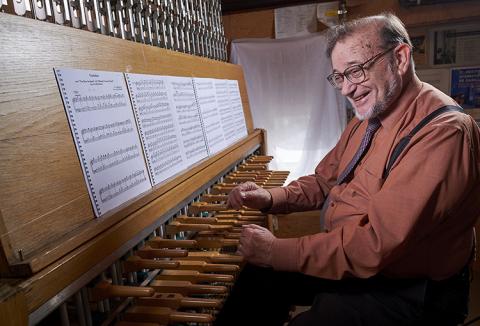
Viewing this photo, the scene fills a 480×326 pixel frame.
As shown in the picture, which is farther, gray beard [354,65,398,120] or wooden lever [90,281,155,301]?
gray beard [354,65,398,120]

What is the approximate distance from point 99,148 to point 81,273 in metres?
0.30

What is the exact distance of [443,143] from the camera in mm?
1103

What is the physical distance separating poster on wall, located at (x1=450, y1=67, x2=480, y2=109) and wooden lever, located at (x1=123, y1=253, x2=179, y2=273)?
114 inches

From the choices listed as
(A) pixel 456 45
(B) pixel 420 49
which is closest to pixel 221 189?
(B) pixel 420 49

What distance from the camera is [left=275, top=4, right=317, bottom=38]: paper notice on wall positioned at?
3141 millimetres

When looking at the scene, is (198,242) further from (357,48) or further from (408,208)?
(357,48)

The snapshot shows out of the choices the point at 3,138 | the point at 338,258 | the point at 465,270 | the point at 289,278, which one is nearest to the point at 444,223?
the point at 465,270

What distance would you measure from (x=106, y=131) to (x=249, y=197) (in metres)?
0.78

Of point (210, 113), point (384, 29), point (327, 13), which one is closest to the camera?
point (384, 29)

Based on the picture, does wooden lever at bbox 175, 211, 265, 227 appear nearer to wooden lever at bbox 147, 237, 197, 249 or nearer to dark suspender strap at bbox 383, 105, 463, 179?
wooden lever at bbox 147, 237, 197, 249

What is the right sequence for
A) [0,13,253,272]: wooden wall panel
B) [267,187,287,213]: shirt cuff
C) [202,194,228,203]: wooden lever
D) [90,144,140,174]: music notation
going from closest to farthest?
[0,13,253,272]: wooden wall panel
[90,144,140,174]: music notation
[202,194,228,203]: wooden lever
[267,187,287,213]: shirt cuff

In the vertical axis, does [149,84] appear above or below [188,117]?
above

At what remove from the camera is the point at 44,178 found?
30.5 inches

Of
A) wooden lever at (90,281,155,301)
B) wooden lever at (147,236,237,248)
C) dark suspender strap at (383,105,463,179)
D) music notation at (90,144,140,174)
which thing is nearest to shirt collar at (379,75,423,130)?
dark suspender strap at (383,105,463,179)
